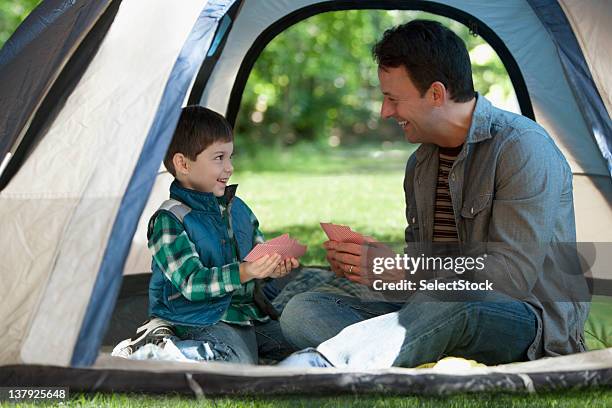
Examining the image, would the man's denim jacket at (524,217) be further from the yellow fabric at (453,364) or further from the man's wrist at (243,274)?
the man's wrist at (243,274)

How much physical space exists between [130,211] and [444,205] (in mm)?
1189

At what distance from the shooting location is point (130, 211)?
2584 mm

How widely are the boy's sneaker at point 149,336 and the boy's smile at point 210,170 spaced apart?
1.58ft

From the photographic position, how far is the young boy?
3018 millimetres

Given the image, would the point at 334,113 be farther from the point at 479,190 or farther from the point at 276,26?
the point at 479,190

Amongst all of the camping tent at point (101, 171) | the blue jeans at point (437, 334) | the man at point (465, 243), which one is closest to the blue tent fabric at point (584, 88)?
the camping tent at point (101, 171)

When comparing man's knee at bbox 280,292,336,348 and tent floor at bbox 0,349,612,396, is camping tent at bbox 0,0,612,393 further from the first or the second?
man's knee at bbox 280,292,336,348

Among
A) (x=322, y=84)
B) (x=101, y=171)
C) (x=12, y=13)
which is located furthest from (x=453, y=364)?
(x=322, y=84)

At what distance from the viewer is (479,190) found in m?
2.99

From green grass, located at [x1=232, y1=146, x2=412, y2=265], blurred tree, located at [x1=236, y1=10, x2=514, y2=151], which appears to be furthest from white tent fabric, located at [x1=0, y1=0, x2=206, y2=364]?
blurred tree, located at [x1=236, y1=10, x2=514, y2=151]

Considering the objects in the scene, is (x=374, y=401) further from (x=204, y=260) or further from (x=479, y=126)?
(x=479, y=126)

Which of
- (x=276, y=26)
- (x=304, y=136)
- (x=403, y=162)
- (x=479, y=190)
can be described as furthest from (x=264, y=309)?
(x=304, y=136)

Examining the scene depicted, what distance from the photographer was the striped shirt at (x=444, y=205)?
3.25m

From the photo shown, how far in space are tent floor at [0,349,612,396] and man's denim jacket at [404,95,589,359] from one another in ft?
0.96
